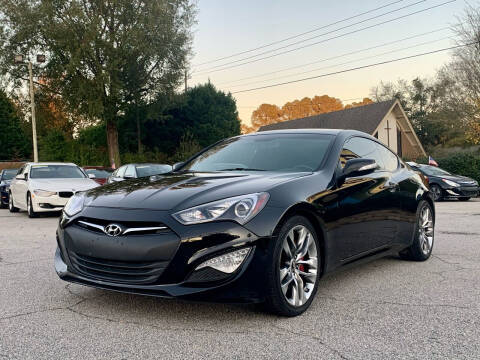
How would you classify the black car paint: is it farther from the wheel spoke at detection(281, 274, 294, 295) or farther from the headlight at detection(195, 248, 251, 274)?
the headlight at detection(195, 248, 251, 274)

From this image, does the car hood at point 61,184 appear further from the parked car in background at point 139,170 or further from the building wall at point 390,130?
the building wall at point 390,130

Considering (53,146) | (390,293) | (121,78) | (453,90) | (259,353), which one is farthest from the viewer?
(53,146)

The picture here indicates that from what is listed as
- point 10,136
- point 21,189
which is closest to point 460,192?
point 21,189

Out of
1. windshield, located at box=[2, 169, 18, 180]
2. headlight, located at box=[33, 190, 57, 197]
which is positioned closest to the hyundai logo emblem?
headlight, located at box=[33, 190, 57, 197]

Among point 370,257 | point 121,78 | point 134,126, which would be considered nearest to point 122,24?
point 121,78

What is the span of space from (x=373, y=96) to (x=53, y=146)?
154 ft

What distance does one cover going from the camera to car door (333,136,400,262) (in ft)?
14.3

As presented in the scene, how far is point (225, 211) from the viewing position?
11.4ft

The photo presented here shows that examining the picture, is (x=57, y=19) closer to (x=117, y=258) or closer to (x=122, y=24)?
(x=122, y=24)

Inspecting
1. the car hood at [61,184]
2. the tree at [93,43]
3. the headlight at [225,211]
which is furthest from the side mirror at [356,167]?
the tree at [93,43]

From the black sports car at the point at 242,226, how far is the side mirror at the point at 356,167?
1 centimetres

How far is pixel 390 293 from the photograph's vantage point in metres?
4.44

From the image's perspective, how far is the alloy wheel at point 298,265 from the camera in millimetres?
3732

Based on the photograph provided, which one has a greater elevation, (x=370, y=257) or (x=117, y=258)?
(x=117, y=258)
